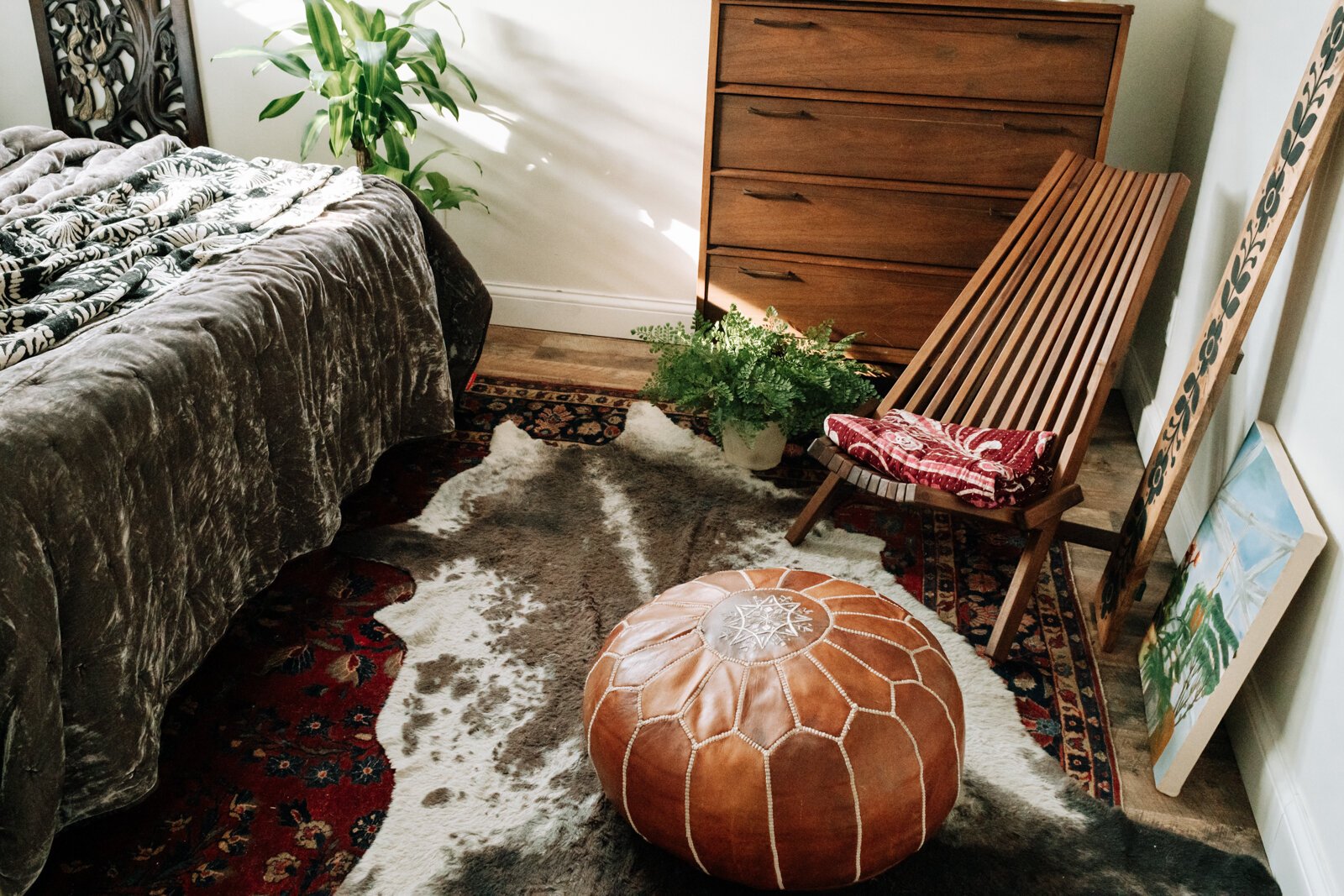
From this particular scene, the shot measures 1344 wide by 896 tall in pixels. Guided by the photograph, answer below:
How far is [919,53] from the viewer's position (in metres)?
2.69

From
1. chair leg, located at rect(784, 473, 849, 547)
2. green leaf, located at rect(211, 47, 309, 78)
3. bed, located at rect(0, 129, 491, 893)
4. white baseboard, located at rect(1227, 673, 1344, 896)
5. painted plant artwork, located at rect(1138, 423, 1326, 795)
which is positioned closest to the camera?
bed, located at rect(0, 129, 491, 893)

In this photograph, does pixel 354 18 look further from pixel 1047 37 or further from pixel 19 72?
pixel 1047 37

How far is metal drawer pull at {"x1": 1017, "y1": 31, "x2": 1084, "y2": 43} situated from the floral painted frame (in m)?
0.81

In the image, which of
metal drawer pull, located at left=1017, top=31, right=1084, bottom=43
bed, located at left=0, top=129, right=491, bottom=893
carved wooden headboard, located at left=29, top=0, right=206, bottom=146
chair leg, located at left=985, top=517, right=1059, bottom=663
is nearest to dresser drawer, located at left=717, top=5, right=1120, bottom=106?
metal drawer pull, located at left=1017, top=31, right=1084, bottom=43

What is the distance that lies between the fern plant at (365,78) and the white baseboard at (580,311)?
1.56 ft

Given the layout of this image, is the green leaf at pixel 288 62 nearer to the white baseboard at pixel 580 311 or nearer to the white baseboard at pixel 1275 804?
the white baseboard at pixel 580 311

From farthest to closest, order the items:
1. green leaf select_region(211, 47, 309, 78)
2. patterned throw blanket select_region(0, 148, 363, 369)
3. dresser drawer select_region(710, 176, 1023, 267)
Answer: green leaf select_region(211, 47, 309, 78)
dresser drawer select_region(710, 176, 1023, 267)
patterned throw blanket select_region(0, 148, 363, 369)

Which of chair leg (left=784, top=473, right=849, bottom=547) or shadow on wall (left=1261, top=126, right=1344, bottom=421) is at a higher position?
shadow on wall (left=1261, top=126, right=1344, bottom=421)

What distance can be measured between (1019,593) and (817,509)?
1.68ft

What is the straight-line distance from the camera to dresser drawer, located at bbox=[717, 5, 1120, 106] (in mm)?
2619

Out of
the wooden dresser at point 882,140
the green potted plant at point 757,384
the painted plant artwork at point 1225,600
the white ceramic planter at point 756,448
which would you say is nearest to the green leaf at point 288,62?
the wooden dresser at point 882,140

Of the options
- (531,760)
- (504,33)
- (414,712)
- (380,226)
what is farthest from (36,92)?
(531,760)

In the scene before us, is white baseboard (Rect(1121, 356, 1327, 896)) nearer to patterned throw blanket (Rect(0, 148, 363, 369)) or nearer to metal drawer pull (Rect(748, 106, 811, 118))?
metal drawer pull (Rect(748, 106, 811, 118))

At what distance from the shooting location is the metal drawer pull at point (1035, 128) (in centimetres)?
271
